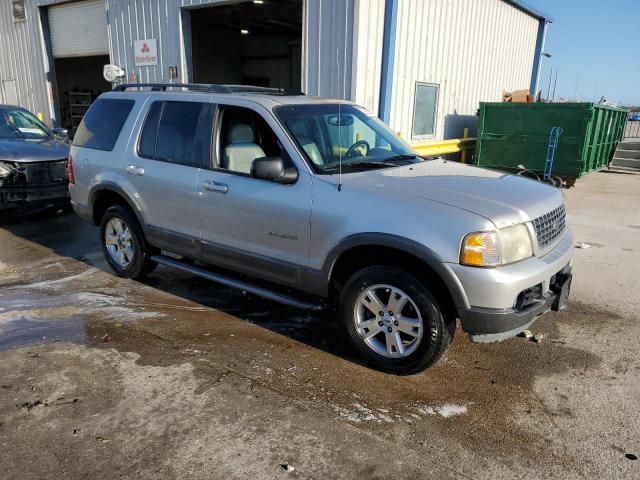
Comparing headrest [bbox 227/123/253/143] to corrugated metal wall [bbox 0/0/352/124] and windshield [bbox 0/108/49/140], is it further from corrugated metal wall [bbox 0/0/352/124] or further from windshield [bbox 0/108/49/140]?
windshield [bbox 0/108/49/140]

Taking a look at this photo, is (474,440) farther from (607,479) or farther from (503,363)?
(503,363)

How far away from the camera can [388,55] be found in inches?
→ 350

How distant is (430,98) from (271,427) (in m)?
9.35

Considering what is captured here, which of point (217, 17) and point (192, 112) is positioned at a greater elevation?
point (217, 17)

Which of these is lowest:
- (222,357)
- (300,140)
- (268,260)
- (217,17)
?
(222,357)

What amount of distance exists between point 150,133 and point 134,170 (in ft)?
1.27

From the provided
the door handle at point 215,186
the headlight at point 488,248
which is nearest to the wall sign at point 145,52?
the door handle at point 215,186

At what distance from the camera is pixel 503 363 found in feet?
12.6

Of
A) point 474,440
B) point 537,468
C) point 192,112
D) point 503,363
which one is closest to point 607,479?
point 537,468

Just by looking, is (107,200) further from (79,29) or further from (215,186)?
(79,29)

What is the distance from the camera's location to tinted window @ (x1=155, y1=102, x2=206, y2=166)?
14.8ft

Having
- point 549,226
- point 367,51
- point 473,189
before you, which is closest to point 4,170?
point 367,51

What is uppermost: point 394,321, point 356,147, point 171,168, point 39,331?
point 356,147

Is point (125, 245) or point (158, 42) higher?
point (158, 42)
